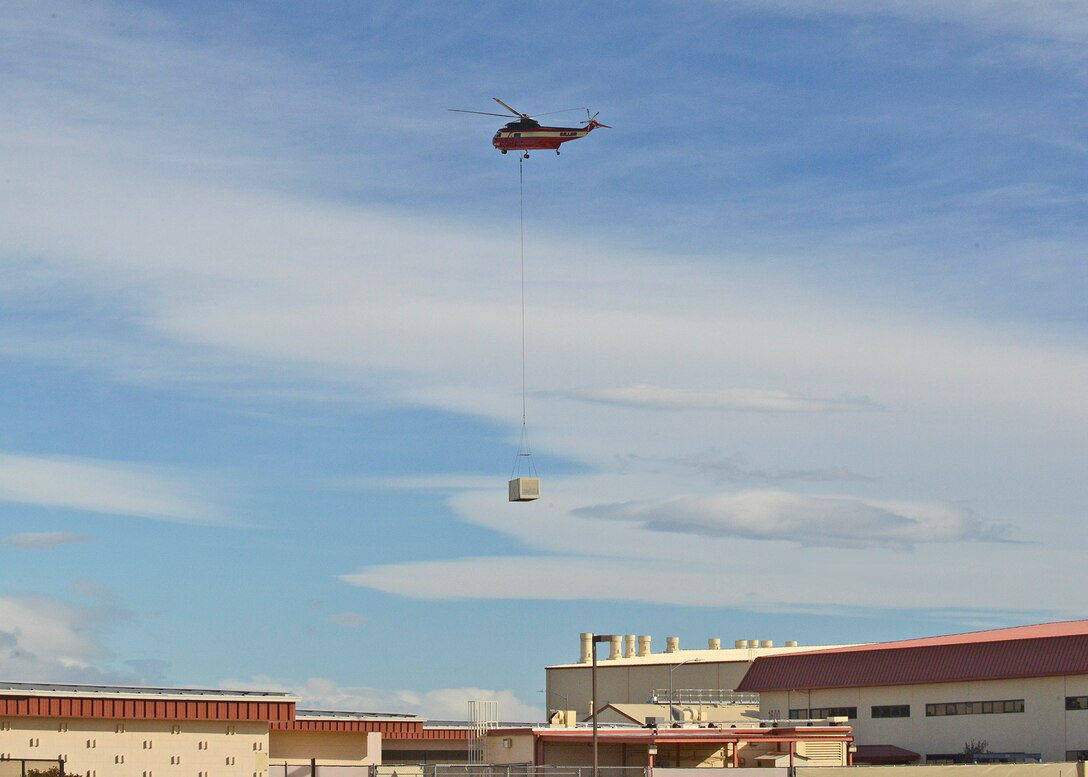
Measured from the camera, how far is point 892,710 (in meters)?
89.1

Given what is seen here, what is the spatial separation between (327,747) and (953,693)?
36.8 metres

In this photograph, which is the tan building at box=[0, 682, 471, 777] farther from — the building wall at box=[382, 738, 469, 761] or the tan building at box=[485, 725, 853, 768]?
the building wall at box=[382, 738, 469, 761]

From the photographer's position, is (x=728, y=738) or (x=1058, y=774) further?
(x=728, y=738)

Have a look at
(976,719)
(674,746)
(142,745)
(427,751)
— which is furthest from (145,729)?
(976,719)

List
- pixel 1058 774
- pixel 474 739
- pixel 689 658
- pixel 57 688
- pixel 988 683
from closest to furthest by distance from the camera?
pixel 57 688, pixel 1058 774, pixel 474 739, pixel 988 683, pixel 689 658

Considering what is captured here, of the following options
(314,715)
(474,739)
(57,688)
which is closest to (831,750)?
(474,739)

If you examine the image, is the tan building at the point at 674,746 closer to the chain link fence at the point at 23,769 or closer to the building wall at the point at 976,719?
the building wall at the point at 976,719

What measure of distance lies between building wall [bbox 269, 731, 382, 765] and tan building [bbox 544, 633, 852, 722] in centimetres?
5124

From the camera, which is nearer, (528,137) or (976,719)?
(528,137)

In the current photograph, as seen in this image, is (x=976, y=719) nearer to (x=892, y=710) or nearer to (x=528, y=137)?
(x=892, y=710)

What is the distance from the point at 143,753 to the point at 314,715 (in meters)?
12.6

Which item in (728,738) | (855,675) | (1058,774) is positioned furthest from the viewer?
(855,675)

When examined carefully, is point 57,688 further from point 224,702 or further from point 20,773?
point 20,773

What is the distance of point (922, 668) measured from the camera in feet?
288
